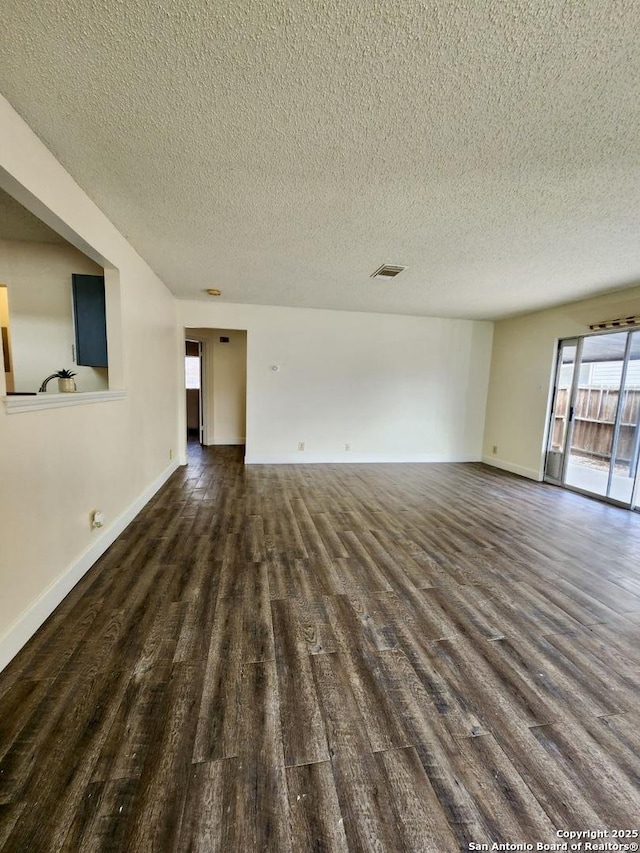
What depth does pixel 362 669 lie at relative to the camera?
1.50m

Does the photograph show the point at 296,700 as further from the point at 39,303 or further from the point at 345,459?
the point at 345,459

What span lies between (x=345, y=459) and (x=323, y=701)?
4.42 metres

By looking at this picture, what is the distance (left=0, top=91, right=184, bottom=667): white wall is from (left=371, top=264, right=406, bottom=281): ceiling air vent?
2.41m

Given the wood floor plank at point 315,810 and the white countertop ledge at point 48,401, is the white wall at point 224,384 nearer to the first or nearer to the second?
the white countertop ledge at point 48,401

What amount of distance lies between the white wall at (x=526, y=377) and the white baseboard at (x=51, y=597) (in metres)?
5.50

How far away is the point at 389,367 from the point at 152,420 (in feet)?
12.4

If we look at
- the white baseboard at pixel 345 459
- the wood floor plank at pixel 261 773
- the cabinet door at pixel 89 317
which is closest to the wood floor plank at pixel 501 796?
the wood floor plank at pixel 261 773

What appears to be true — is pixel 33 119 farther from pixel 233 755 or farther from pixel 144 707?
A: pixel 233 755

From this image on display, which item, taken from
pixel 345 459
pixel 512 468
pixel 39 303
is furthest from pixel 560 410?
pixel 39 303

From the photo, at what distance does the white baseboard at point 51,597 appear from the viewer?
148 cm

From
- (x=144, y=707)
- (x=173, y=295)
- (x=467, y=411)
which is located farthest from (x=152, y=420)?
(x=467, y=411)

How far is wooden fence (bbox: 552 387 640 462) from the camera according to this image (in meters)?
3.83

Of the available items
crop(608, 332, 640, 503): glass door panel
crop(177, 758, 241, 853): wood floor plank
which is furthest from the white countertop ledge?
crop(608, 332, 640, 503): glass door panel

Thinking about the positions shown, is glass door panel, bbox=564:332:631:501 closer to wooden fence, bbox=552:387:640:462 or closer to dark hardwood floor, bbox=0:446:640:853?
wooden fence, bbox=552:387:640:462
